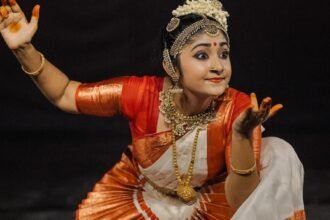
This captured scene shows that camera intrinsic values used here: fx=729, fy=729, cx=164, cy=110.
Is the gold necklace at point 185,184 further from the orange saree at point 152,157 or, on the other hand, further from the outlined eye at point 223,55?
the outlined eye at point 223,55

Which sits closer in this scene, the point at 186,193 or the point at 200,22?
the point at 200,22

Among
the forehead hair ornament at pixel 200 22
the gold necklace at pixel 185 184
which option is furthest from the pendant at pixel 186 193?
the forehead hair ornament at pixel 200 22

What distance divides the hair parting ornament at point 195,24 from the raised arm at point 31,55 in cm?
30

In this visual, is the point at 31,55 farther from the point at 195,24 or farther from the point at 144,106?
the point at 195,24

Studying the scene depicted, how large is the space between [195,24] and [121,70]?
3.89 feet

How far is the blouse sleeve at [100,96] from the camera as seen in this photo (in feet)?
6.85

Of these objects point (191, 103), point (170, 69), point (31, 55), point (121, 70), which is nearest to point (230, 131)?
point (191, 103)

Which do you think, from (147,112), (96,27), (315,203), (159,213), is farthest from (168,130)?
(96,27)

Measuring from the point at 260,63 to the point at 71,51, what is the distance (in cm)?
81

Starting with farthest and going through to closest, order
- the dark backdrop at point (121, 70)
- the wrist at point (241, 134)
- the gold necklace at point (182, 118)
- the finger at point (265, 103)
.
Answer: the dark backdrop at point (121, 70) < the gold necklace at point (182, 118) < the wrist at point (241, 134) < the finger at point (265, 103)

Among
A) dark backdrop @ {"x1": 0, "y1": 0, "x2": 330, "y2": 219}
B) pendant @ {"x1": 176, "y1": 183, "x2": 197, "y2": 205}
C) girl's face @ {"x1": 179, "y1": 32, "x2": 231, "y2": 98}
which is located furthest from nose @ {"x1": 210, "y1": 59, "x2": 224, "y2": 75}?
dark backdrop @ {"x1": 0, "y1": 0, "x2": 330, "y2": 219}

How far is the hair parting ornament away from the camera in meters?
1.98

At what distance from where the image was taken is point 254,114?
1.70m

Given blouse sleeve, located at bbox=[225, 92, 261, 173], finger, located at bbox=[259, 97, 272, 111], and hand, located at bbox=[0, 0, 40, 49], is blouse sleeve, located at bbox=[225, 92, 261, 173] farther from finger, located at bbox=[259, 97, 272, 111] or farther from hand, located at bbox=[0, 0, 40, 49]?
hand, located at bbox=[0, 0, 40, 49]
